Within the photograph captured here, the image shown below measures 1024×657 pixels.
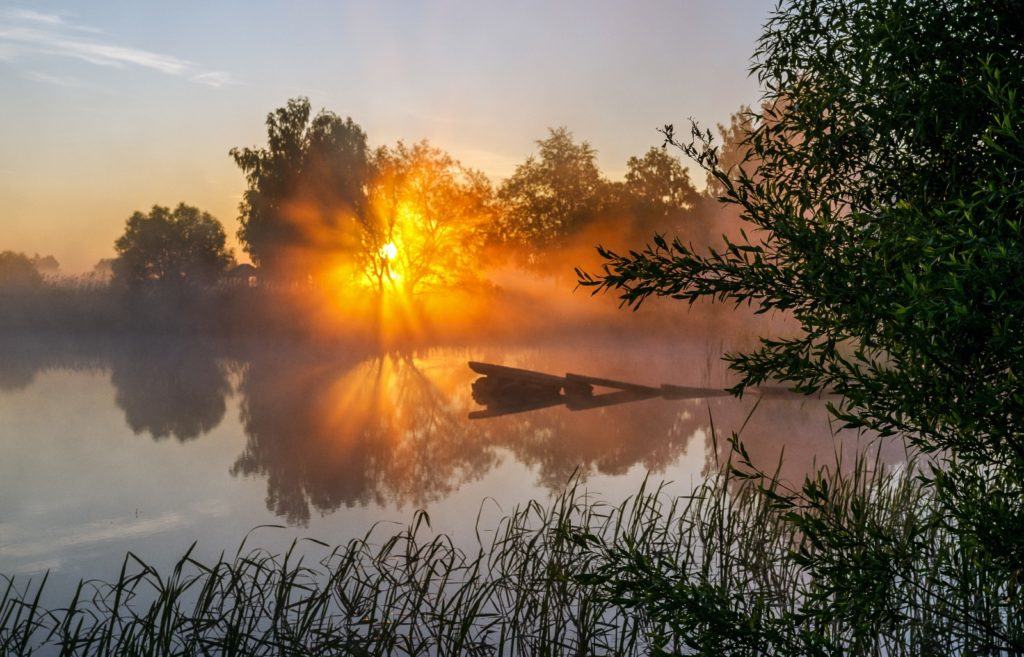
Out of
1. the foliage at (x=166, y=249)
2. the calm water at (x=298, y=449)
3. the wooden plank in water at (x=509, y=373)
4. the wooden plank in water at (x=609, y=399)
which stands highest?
the foliage at (x=166, y=249)

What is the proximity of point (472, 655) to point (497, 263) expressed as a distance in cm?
5530

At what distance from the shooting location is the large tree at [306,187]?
194ft

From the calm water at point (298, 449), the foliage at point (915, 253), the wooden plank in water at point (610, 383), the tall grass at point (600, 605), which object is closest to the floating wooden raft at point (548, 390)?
the wooden plank in water at point (610, 383)

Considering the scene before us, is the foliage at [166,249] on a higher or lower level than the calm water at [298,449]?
higher

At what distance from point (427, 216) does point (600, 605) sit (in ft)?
183

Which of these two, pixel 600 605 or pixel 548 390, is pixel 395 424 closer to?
pixel 548 390

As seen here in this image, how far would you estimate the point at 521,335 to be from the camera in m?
51.5

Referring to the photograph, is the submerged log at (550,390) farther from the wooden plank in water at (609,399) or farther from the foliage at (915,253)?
the foliage at (915,253)

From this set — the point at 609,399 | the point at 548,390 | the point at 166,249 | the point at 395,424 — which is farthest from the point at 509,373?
the point at 166,249

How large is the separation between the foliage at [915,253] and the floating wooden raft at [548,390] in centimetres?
2022

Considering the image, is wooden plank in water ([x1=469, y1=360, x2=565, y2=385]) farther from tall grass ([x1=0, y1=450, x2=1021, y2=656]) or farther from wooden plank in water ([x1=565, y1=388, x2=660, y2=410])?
tall grass ([x1=0, y1=450, x2=1021, y2=656])

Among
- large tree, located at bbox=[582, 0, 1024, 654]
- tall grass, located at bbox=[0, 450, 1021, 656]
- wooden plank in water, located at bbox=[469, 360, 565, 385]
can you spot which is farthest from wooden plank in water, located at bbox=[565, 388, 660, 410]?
large tree, located at bbox=[582, 0, 1024, 654]

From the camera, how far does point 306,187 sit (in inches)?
2317

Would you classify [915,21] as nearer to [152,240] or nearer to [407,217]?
[407,217]
